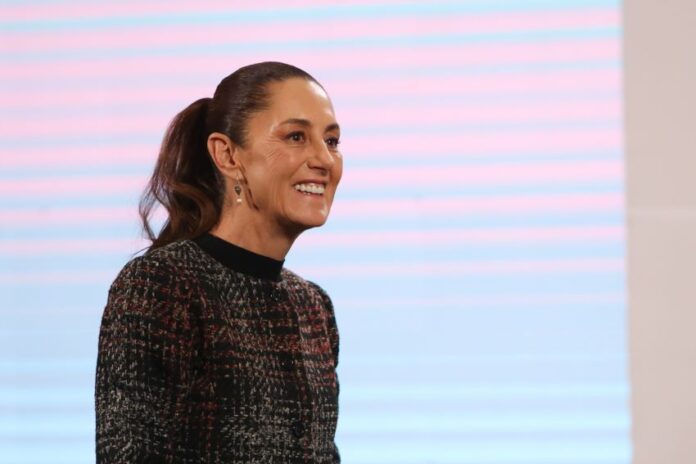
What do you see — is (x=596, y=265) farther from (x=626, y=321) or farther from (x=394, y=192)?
(x=394, y=192)

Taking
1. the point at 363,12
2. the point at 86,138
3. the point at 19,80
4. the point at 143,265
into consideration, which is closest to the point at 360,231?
the point at 363,12

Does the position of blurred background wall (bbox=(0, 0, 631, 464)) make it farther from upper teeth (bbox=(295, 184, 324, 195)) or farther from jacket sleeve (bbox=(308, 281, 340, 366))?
upper teeth (bbox=(295, 184, 324, 195))

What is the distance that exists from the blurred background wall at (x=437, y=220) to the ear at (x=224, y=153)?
1.10 metres

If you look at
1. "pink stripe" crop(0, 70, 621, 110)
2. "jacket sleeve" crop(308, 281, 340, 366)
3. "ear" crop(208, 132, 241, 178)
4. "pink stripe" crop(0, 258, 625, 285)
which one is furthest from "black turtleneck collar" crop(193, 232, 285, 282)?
"pink stripe" crop(0, 70, 621, 110)

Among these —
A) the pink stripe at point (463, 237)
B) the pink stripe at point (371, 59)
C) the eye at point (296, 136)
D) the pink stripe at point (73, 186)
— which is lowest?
the eye at point (296, 136)

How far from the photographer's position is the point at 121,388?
4.63 feet

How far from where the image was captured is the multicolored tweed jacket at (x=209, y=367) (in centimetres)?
142

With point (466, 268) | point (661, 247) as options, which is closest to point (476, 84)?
point (466, 268)

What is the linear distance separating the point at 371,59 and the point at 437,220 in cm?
45

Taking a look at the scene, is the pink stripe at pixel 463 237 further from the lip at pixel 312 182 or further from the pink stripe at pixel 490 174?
the lip at pixel 312 182

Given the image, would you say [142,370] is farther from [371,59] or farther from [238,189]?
[371,59]

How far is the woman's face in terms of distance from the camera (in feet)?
5.33

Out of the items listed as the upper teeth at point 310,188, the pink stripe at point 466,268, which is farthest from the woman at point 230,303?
the pink stripe at point 466,268

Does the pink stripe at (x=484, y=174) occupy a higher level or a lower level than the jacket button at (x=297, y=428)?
higher
